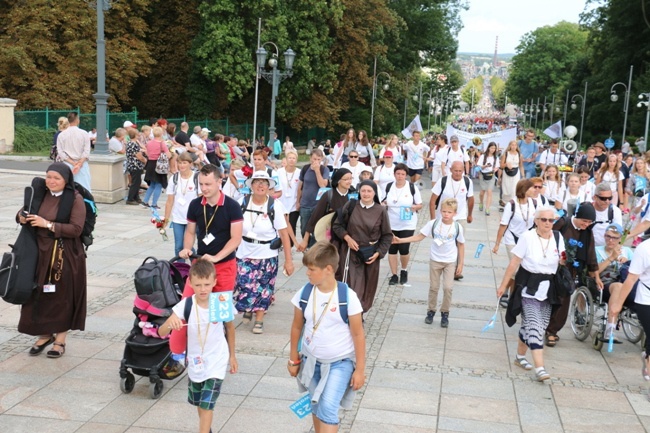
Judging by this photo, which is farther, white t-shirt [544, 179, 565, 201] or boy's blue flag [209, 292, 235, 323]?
white t-shirt [544, 179, 565, 201]

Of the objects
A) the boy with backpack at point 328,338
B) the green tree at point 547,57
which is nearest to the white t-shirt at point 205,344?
the boy with backpack at point 328,338

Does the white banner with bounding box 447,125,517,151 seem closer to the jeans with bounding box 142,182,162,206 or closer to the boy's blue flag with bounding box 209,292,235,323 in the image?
the jeans with bounding box 142,182,162,206

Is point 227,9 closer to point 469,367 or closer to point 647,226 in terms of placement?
point 647,226

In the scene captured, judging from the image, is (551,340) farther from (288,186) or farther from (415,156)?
(415,156)

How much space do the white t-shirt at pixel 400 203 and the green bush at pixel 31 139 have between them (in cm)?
2474

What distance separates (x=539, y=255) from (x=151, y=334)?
12.0ft

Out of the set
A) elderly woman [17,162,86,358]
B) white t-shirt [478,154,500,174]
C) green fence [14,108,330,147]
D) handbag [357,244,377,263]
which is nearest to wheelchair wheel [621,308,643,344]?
handbag [357,244,377,263]

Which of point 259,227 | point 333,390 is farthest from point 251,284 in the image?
point 333,390

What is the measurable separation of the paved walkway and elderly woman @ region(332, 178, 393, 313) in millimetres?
630

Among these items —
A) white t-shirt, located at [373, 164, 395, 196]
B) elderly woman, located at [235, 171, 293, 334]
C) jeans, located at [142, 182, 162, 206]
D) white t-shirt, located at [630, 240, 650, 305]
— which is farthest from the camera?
jeans, located at [142, 182, 162, 206]

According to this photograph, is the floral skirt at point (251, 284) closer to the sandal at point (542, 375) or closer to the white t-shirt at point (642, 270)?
the sandal at point (542, 375)

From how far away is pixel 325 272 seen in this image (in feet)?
16.3

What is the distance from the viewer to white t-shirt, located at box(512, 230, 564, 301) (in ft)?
25.1

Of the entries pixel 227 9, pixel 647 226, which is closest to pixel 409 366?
pixel 647 226
